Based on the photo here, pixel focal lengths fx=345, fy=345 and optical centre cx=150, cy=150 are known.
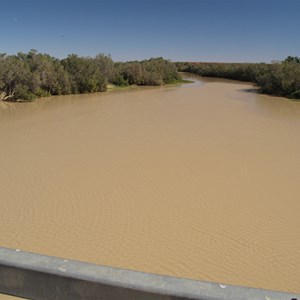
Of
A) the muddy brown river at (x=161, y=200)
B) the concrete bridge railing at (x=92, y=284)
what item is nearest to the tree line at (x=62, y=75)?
the muddy brown river at (x=161, y=200)

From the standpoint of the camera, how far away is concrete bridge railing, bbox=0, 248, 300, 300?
1.29 m

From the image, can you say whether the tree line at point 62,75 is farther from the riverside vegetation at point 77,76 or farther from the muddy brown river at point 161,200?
the muddy brown river at point 161,200

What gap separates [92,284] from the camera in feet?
4.54

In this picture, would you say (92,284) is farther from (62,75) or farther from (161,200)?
(62,75)

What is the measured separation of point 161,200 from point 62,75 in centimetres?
2907

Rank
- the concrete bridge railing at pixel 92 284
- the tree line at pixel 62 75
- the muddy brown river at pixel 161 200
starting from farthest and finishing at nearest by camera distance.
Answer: the tree line at pixel 62 75 → the muddy brown river at pixel 161 200 → the concrete bridge railing at pixel 92 284

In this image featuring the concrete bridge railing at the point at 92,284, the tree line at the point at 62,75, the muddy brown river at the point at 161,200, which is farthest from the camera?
the tree line at the point at 62,75

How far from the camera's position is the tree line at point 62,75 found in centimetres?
2867

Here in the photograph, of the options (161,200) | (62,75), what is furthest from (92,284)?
(62,75)

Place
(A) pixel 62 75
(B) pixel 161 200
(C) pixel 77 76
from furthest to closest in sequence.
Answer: (C) pixel 77 76
(A) pixel 62 75
(B) pixel 161 200

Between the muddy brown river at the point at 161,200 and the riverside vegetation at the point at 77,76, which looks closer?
the muddy brown river at the point at 161,200

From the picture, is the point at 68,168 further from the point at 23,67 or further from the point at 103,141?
the point at 23,67

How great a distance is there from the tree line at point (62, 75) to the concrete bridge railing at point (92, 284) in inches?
1148

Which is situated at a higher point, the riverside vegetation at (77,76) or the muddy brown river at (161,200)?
the riverside vegetation at (77,76)
